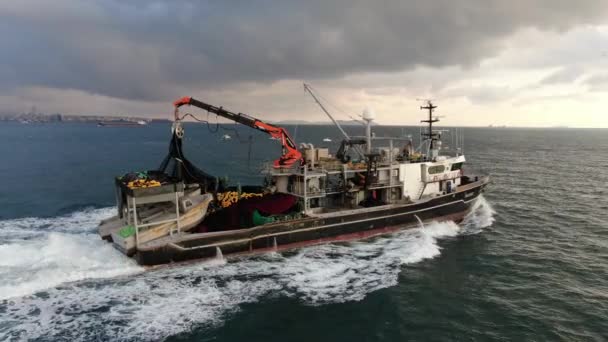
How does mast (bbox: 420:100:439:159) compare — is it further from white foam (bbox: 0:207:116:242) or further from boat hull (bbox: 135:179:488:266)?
white foam (bbox: 0:207:116:242)

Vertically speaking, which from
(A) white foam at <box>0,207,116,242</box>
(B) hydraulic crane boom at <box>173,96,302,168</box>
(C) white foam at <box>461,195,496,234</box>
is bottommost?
(C) white foam at <box>461,195,496,234</box>

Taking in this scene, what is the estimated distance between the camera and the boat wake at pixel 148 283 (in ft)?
46.9

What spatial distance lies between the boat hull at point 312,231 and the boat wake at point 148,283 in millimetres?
628

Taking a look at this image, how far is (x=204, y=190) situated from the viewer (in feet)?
80.4

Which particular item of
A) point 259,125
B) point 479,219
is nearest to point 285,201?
point 259,125

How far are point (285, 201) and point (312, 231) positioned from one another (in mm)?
2547

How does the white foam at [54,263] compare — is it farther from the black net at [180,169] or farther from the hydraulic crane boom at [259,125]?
the hydraulic crane boom at [259,125]

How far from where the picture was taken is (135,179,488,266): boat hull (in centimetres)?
1975

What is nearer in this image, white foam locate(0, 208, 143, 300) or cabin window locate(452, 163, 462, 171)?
white foam locate(0, 208, 143, 300)

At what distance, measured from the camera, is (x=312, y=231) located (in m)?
22.9

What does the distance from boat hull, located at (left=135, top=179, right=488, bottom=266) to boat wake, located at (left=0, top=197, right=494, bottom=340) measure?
2.06 feet

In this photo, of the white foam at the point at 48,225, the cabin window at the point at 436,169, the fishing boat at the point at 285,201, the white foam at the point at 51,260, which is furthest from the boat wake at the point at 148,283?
the cabin window at the point at 436,169

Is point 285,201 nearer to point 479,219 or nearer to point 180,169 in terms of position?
point 180,169

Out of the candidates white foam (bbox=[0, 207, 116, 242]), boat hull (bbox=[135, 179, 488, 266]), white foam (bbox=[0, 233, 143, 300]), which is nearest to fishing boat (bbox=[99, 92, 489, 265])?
boat hull (bbox=[135, 179, 488, 266])
